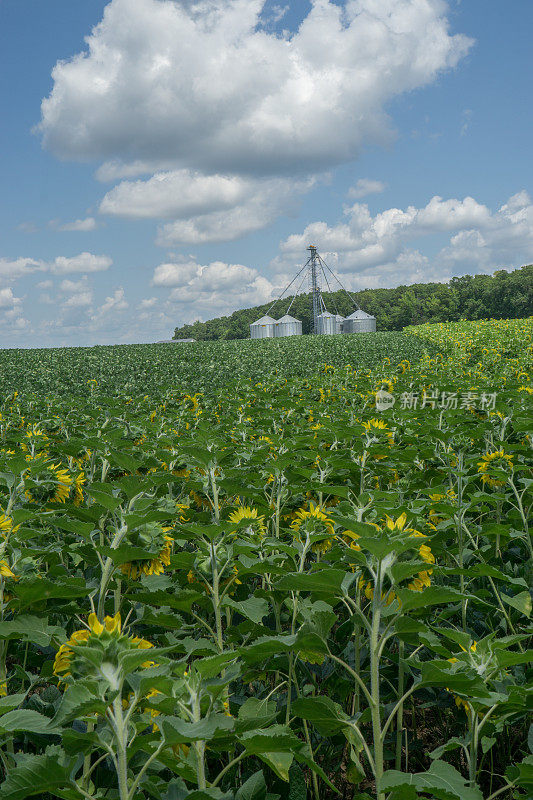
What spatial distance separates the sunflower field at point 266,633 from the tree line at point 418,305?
82.4m

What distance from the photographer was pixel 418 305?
336 feet

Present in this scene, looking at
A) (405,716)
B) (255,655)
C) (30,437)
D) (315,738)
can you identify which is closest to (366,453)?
(405,716)

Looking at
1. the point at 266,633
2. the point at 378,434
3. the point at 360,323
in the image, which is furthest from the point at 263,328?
the point at 266,633

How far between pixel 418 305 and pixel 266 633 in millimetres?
105311

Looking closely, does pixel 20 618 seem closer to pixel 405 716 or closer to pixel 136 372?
pixel 405 716

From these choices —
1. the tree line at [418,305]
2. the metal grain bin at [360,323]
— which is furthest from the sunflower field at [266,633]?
the tree line at [418,305]

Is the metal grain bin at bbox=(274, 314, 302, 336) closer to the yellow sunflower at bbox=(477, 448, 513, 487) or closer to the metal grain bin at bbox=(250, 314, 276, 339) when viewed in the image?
the metal grain bin at bbox=(250, 314, 276, 339)

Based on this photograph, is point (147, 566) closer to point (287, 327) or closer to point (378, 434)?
point (378, 434)

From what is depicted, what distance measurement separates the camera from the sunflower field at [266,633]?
1.10 meters

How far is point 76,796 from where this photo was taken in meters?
1.04

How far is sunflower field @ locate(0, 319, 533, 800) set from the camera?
1.10m

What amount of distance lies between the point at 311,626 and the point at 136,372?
2006 cm

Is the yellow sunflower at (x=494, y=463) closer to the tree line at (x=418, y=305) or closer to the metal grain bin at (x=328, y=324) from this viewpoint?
the metal grain bin at (x=328, y=324)

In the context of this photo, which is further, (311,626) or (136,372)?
(136,372)
